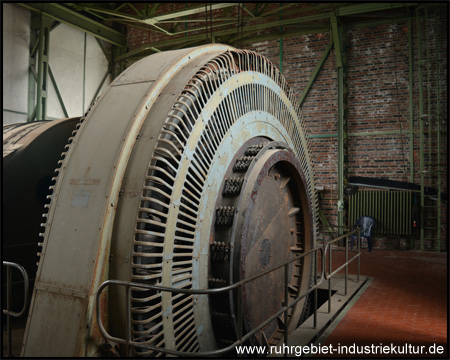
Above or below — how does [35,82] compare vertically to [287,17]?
below

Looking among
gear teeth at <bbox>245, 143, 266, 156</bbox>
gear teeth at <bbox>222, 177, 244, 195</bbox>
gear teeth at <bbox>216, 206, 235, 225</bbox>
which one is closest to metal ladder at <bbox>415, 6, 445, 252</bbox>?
gear teeth at <bbox>245, 143, 266, 156</bbox>

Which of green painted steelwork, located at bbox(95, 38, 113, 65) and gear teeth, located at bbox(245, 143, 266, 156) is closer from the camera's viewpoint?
gear teeth, located at bbox(245, 143, 266, 156)

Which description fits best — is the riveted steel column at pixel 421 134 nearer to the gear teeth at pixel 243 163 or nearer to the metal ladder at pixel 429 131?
the metal ladder at pixel 429 131

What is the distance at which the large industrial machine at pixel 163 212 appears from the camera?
2.24 metres

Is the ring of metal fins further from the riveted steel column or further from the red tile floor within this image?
the riveted steel column

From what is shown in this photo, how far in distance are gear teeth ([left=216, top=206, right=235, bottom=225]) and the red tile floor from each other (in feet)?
4.42

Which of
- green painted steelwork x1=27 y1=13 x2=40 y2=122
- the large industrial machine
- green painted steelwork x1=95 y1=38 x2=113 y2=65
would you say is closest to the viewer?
the large industrial machine

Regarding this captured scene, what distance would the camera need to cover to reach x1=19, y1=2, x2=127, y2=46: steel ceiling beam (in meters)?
9.92

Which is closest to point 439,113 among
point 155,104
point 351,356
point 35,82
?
point 351,356

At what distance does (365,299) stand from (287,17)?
7816 millimetres

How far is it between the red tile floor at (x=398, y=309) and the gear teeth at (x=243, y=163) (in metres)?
1.58

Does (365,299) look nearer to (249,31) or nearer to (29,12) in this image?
(249,31)

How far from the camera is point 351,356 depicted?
2994mm

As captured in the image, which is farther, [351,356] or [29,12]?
[29,12]
